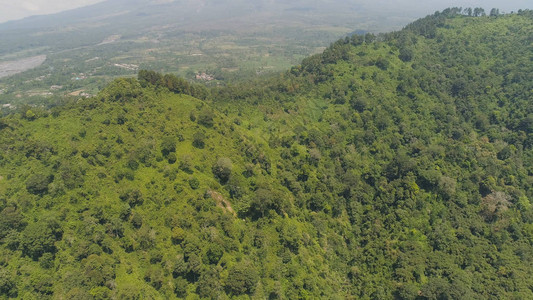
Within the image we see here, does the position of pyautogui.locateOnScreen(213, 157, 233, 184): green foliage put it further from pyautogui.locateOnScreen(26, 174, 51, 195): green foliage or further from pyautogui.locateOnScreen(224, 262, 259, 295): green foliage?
pyautogui.locateOnScreen(26, 174, 51, 195): green foliage

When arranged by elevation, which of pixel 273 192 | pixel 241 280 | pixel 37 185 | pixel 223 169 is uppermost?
pixel 37 185

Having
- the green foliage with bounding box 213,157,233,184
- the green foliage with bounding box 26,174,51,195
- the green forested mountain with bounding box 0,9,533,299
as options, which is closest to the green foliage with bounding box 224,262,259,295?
the green forested mountain with bounding box 0,9,533,299

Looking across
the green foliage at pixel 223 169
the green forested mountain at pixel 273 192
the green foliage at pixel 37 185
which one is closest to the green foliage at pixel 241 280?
the green forested mountain at pixel 273 192

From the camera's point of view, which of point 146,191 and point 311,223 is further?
point 311,223

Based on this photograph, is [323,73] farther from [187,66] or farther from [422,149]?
[187,66]

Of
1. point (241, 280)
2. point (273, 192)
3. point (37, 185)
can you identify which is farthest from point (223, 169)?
point (37, 185)

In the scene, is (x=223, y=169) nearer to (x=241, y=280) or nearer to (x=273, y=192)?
(x=273, y=192)

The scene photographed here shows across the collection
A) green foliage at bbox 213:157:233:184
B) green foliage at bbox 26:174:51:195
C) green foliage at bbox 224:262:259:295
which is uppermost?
green foliage at bbox 26:174:51:195

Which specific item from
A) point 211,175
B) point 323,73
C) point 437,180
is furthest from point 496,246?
point 323,73
